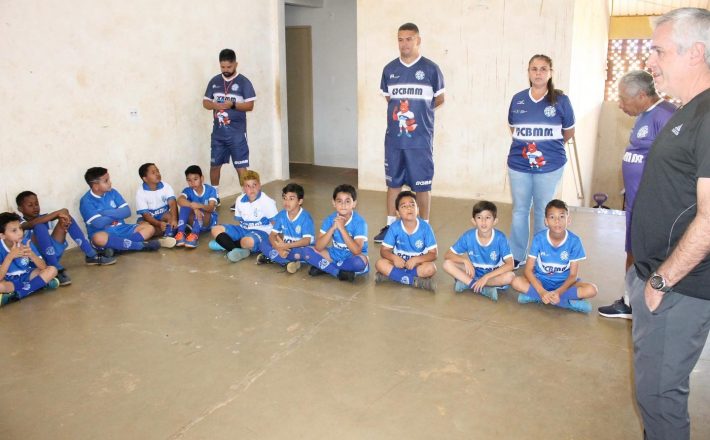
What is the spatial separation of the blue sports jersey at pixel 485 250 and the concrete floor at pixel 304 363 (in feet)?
0.75

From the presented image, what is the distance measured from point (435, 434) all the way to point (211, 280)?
2.47 m

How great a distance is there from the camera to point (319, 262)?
4582mm

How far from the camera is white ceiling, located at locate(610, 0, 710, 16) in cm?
921

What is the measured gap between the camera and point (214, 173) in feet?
21.7

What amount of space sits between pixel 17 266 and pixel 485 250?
10.7 ft

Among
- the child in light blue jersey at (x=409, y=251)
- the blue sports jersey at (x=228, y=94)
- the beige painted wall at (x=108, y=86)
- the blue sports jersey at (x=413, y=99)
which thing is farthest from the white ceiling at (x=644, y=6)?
the child in light blue jersey at (x=409, y=251)

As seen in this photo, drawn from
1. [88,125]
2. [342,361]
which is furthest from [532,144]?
[88,125]

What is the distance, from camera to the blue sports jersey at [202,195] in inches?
224

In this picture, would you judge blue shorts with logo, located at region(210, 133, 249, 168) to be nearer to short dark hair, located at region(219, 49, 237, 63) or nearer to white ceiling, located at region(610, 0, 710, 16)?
short dark hair, located at region(219, 49, 237, 63)

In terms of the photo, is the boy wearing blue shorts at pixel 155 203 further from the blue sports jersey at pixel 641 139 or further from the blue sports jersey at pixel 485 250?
the blue sports jersey at pixel 641 139

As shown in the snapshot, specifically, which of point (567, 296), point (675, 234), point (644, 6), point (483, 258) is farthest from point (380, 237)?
point (644, 6)

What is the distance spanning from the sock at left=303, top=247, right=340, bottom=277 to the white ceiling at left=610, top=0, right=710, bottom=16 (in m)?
7.39

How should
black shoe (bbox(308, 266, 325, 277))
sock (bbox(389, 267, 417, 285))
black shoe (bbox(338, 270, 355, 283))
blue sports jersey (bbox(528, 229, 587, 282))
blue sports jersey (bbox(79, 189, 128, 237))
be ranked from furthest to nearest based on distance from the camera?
blue sports jersey (bbox(79, 189, 128, 237)), black shoe (bbox(308, 266, 325, 277)), black shoe (bbox(338, 270, 355, 283)), sock (bbox(389, 267, 417, 285)), blue sports jersey (bbox(528, 229, 587, 282))

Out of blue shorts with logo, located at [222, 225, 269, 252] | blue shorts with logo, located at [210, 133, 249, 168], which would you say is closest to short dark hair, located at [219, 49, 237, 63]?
blue shorts with logo, located at [210, 133, 249, 168]
